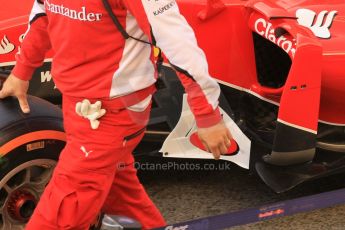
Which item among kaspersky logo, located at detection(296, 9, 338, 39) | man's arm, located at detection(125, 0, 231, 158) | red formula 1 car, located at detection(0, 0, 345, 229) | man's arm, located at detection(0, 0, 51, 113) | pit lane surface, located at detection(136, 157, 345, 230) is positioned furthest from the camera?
pit lane surface, located at detection(136, 157, 345, 230)

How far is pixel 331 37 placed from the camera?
2.73 meters

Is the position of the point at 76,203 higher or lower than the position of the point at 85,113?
lower

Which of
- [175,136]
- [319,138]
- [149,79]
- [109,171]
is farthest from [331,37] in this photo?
[109,171]

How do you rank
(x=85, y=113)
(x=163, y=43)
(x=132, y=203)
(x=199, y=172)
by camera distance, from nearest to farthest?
(x=163, y=43), (x=85, y=113), (x=132, y=203), (x=199, y=172)

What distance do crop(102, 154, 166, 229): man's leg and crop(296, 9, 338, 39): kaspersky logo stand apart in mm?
973

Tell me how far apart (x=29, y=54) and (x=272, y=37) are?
1.00 metres

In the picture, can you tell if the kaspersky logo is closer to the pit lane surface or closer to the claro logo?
the claro logo

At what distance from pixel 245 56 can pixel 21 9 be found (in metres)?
0.98

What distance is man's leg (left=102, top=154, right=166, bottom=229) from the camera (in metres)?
2.38

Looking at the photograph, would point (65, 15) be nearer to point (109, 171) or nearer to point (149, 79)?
point (149, 79)

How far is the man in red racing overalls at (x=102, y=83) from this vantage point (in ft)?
6.08

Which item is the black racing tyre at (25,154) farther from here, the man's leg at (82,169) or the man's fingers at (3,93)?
the man's leg at (82,169)

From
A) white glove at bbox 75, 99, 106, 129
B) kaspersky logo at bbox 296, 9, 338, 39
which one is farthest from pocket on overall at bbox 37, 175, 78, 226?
kaspersky logo at bbox 296, 9, 338, 39

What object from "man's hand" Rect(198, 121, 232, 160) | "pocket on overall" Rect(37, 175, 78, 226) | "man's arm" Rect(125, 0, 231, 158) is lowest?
"pocket on overall" Rect(37, 175, 78, 226)
